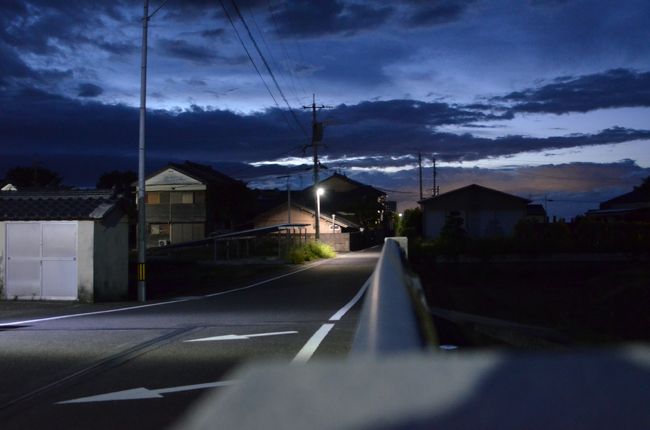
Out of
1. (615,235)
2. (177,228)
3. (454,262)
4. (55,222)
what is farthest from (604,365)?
(177,228)

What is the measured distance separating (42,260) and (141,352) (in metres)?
10.2

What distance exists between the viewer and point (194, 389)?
23.7ft

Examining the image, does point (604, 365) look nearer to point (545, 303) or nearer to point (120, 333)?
point (120, 333)

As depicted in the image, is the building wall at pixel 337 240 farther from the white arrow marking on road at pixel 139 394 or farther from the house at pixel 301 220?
the white arrow marking on road at pixel 139 394

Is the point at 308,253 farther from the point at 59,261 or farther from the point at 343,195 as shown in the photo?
the point at 343,195

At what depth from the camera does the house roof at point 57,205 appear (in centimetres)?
1858

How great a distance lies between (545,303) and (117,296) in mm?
11926

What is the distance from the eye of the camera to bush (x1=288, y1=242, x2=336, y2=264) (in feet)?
136

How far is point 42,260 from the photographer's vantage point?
1855 cm

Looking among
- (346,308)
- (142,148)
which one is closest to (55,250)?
(142,148)

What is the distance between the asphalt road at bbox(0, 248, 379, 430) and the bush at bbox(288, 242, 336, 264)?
23.3 meters

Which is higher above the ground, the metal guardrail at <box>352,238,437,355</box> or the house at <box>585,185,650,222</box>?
the house at <box>585,185,650,222</box>

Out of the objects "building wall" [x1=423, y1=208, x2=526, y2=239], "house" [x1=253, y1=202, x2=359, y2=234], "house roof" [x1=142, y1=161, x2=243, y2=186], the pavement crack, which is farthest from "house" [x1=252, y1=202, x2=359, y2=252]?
the pavement crack

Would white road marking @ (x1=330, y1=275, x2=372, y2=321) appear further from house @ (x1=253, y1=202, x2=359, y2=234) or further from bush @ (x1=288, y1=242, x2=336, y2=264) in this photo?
house @ (x1=253, y1=202, x2=359, y2=234)
